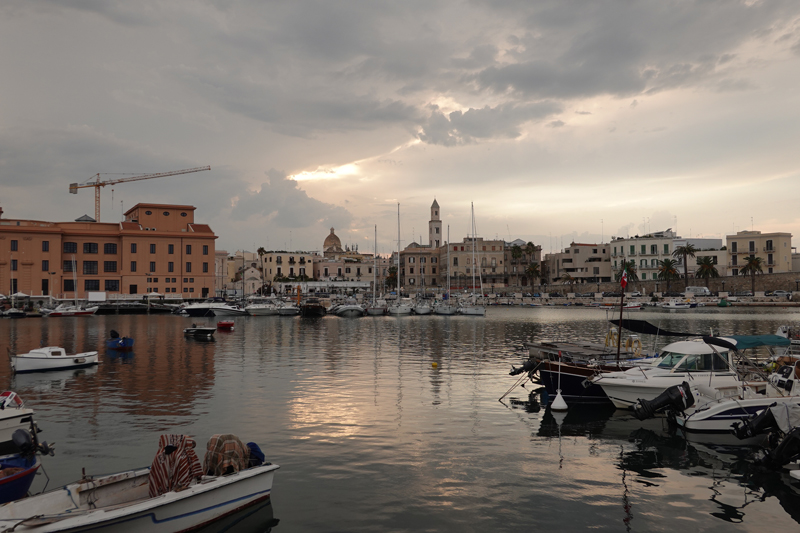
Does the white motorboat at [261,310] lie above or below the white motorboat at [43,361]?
below

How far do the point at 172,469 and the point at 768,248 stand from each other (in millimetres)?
131067

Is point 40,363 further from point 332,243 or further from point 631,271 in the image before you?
point 332,243

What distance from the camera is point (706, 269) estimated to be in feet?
374

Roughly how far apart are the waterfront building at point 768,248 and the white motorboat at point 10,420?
426ft

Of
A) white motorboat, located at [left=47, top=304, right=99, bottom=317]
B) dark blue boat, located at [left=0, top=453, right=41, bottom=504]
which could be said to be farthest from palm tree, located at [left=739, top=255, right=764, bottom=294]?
dark blue boat, located at [left=0, top=453, right=41, bottom=504]

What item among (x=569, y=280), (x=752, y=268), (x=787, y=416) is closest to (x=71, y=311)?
(x=787, y=416)

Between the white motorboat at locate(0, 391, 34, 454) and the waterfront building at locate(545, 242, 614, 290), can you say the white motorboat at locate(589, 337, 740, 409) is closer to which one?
the white motorboat at locate(0, 391, 34, 454)

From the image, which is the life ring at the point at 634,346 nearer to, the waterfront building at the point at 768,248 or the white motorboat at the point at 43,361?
the white motorboat at the point at 43,361

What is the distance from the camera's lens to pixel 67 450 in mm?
15531

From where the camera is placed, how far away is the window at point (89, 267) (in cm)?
9188

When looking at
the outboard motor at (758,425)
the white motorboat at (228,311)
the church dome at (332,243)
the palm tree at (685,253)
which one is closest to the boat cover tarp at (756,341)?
the outboard motor at (758,425)

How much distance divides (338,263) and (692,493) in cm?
15636

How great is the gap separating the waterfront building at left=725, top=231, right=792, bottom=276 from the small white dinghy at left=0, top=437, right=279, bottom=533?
129 metres

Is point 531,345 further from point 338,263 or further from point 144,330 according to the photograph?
point 338,263
